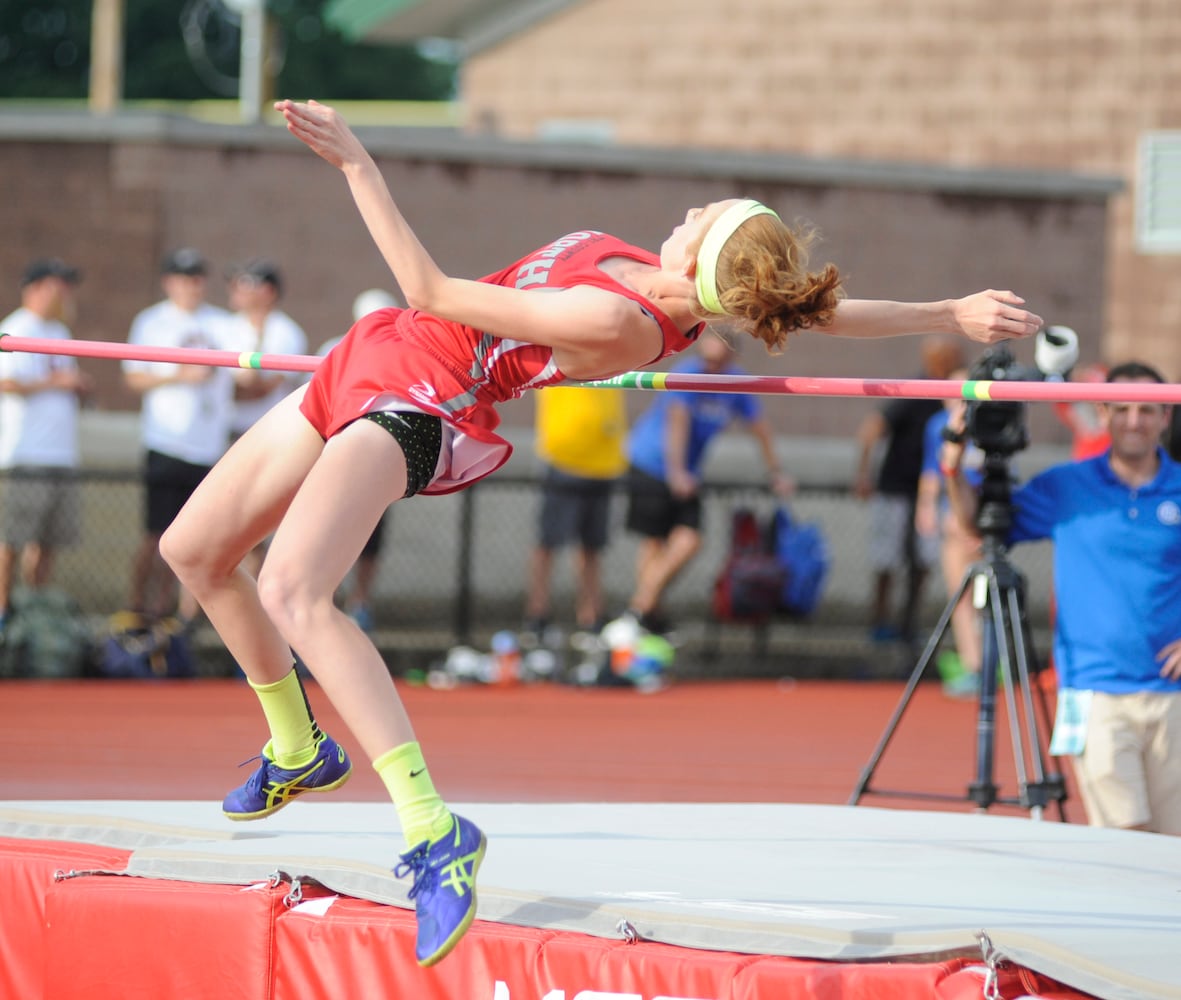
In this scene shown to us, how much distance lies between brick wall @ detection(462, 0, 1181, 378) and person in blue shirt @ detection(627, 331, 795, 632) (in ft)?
21.0

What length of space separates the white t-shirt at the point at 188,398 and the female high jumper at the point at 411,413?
4941mm

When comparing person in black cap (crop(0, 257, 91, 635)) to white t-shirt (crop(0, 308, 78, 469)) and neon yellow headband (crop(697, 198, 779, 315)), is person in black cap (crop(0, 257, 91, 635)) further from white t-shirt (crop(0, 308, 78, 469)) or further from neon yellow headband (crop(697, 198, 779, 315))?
neon yellow headband (crop(697, 198, 779, 315))

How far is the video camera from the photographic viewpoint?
15.8 ft

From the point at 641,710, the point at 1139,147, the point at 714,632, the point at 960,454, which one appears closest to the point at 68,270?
the point at 641,710

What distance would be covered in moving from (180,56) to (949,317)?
32511mm

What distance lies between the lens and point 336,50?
33906 millimetres

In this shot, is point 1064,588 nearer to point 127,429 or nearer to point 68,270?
point 68,270

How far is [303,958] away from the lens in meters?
3.58

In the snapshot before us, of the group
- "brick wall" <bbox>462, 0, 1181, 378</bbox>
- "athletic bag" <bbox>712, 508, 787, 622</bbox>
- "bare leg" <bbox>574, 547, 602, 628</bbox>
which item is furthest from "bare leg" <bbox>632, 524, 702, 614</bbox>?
"brick wall" <bbox>462, 0, 1181, 378</bbox>

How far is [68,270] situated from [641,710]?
11.2 feet

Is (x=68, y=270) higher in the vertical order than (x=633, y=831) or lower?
higher

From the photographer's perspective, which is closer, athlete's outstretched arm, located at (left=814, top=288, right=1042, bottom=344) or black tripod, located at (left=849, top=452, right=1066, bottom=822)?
athlete's outstretched arm, located at (left=814, top=288, right=1042, bottom=344)

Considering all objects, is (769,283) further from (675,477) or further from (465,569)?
(465,569)

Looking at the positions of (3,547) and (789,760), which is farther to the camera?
(3,547)
